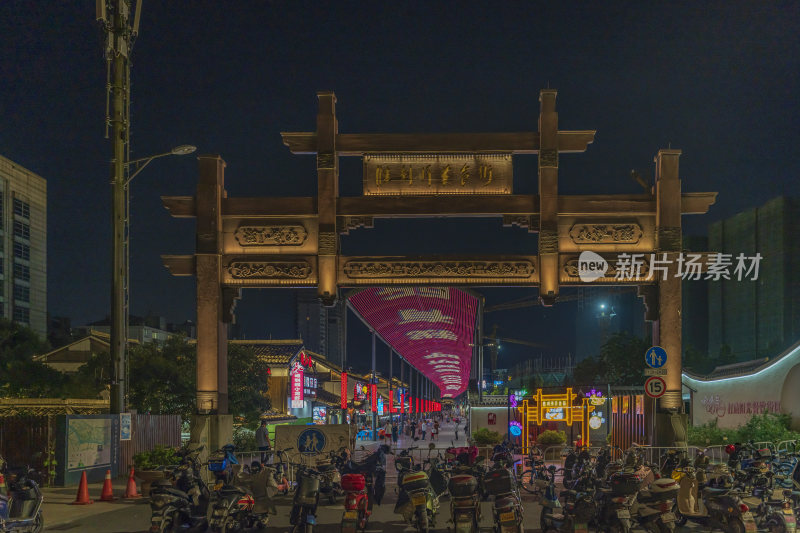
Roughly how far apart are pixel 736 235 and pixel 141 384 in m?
46.9

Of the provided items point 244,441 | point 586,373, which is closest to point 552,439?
point 244,441

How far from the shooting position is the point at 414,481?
1252cm

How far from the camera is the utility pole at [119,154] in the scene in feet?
62.7

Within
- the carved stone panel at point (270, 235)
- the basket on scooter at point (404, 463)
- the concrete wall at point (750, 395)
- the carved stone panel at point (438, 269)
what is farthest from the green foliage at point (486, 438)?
the basket on scooter at point (404, 463)

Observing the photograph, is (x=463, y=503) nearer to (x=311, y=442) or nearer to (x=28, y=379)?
(x=311, y=442)

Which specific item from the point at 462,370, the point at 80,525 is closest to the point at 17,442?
the point at 80,525

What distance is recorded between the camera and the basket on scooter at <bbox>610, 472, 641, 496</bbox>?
11.6m

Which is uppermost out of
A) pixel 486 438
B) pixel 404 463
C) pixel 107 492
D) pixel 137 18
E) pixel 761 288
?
pixel 137 18

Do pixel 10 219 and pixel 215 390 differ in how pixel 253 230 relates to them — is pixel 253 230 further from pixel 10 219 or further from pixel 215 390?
pixel 10 219

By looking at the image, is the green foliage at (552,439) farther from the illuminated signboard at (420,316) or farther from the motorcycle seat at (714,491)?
the motorcycle seat at (714,491)

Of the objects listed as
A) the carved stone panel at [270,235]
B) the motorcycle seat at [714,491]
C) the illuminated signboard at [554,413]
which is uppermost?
the carved stone panel at [270,235]

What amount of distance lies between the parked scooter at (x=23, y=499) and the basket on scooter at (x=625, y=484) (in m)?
8.96

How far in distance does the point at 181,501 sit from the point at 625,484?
6.70 m

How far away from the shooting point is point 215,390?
19.7 m
